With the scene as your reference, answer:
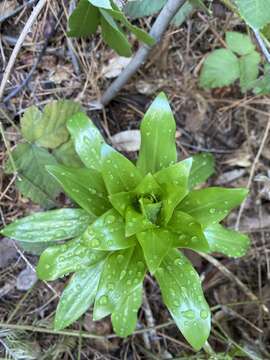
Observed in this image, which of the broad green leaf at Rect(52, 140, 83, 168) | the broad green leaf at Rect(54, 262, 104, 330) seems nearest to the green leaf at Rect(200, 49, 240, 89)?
the broad green leaf at Rect(52, 140, 83, 168)

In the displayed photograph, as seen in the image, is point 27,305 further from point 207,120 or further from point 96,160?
point 207,120

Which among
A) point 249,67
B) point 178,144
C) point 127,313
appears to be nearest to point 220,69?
point 249,67

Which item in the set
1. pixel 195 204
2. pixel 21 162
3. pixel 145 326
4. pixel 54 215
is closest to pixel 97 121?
pixel 21 162

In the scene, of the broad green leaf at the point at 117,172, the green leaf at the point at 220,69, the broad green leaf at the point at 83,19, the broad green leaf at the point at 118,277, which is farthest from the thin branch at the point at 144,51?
the broad green leaf at the point at 118,277

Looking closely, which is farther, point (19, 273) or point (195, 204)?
point (19, 273)

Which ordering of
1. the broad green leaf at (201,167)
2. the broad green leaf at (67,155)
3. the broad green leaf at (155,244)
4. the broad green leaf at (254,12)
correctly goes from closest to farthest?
the broad green leaf at (254,12), the broad green leaf at (155,244), the broad green leaf at (201,167), the broad green leaf at (67,155)

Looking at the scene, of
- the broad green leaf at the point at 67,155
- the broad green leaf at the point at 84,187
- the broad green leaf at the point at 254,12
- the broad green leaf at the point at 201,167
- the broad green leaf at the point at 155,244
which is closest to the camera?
the broad green leaf at the point at 254,12

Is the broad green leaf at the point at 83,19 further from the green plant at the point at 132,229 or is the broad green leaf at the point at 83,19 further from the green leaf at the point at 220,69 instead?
the green leaf at the point at 220,69
